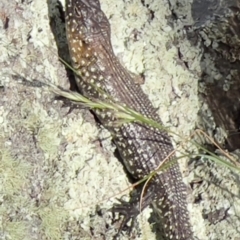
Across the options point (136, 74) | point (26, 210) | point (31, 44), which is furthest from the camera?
point (136, 74)

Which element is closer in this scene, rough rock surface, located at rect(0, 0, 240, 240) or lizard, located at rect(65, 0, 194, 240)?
rough rock surface, located at rect(0, 0, 240, 240)

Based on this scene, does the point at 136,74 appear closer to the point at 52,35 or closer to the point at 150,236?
the point at 52,35

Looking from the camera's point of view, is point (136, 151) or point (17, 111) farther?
point (136, 151)

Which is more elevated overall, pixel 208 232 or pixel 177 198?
pixel 177 198

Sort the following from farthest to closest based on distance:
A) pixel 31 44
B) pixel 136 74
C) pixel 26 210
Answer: pixel 136 74 → pixel 31 44 → pixel 26 210

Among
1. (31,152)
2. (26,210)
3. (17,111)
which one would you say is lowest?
(26,210)

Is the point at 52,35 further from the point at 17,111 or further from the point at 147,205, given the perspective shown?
the point at 147,205

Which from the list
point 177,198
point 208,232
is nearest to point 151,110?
point 177,198

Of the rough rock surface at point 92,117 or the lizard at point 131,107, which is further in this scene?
the lizard at point 131,107
